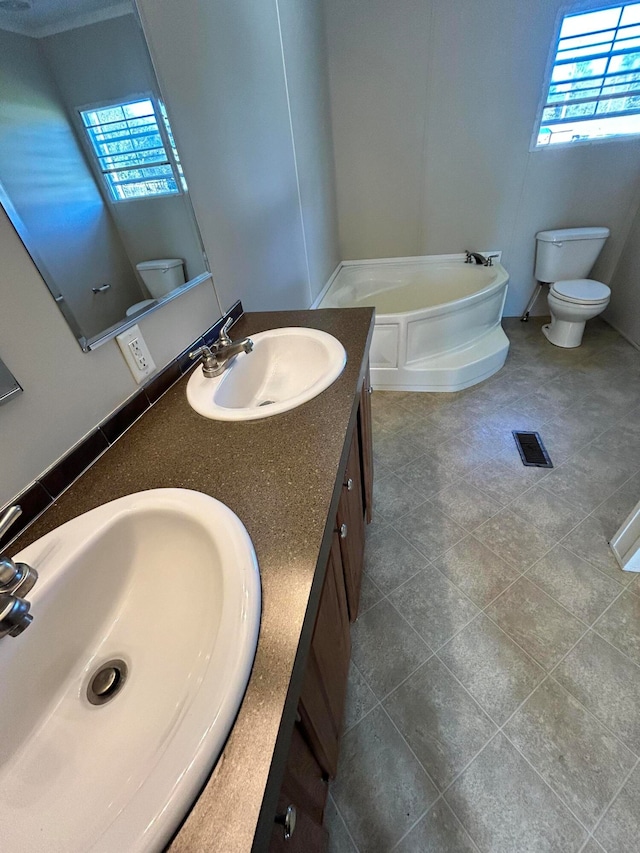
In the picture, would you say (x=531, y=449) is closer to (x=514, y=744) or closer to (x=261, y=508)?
(x=514, y=744)

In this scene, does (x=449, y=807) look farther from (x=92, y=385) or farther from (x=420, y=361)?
(x=420, y=361)

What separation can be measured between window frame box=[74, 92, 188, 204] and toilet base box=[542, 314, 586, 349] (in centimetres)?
279

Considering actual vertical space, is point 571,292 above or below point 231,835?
below

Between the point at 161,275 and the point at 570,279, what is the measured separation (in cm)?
318

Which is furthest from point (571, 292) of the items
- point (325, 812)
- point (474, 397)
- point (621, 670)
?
point (325, 812)

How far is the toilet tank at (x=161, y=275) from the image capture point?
0.93 meters

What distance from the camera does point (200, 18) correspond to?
1.08 m

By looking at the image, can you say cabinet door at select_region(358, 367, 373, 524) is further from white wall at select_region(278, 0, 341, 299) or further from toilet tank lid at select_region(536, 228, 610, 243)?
toilet tank lid at select_region(536, 228, 610, 243)

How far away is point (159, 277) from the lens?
0.97m

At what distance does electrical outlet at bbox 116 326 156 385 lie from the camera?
853 mm

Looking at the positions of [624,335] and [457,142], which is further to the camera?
[624,335]

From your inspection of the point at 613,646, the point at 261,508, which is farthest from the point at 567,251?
the point at 261,508

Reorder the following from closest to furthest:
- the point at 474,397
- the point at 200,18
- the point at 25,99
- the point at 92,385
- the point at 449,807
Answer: the point at 25,99 → the point at 92,385 → the point at 449,807 → the point at 200,18 → the point at 474,397

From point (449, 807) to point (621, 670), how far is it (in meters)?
0.68
